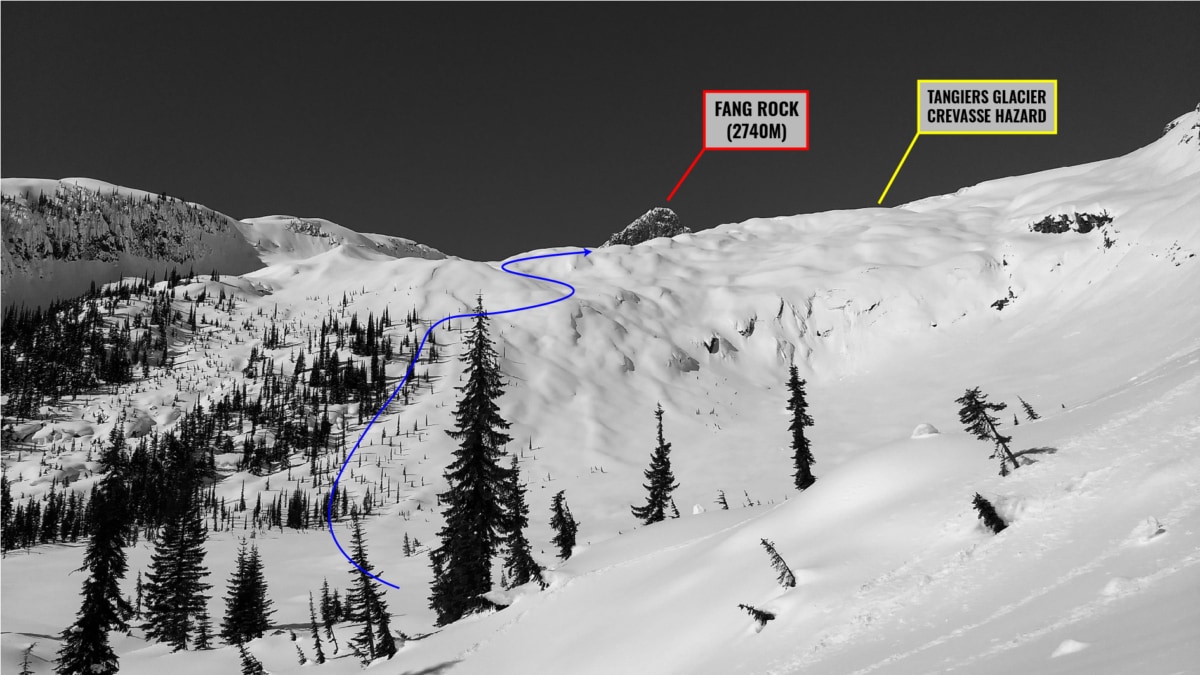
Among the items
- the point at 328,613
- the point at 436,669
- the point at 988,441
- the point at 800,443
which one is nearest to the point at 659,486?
the point at 800,443

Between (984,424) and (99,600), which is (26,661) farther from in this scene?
(984,424)

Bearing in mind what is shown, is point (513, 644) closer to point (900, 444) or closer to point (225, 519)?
point (900, 444)

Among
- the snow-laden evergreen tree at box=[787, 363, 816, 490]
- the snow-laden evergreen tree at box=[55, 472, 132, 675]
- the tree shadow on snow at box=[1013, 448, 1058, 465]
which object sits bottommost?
the snow-laden evergreen tree at box=[55, 472, 132, 675]

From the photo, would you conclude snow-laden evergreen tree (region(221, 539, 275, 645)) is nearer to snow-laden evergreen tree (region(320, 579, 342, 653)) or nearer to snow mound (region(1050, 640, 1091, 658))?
snow-laden evergreen tree (region(320, 579, 342, 653))

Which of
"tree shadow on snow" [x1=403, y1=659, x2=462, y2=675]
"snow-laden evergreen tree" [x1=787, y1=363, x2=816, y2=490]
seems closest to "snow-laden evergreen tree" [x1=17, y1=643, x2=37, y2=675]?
"tree shadow on snow" [x1=403, y1=659, x2=462, y2=675]

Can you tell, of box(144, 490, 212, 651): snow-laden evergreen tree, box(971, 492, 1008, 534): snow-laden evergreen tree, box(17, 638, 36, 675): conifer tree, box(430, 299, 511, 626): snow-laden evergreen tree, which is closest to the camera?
box(971, 492, 1008, 534): snow-laden evergreen tree
